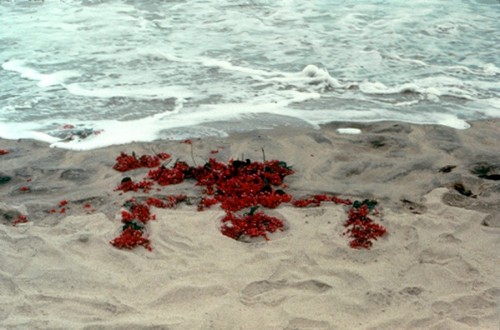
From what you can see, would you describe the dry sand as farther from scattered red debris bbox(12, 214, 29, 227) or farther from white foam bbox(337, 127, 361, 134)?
white foam bbox(337, 127, 361, 134)

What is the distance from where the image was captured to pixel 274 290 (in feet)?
12.3

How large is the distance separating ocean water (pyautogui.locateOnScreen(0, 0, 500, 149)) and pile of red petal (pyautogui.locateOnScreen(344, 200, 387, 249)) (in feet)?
7.21

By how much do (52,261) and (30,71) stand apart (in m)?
5.71

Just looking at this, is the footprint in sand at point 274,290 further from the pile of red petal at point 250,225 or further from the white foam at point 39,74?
the white foam at point 39,74

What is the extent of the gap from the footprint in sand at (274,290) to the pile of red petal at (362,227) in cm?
61

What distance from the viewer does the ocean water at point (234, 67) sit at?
6965mm

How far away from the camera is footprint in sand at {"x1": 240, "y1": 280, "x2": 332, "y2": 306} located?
365 cm

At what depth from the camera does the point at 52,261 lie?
408 cm

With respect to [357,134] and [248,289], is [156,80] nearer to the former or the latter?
[357,134]

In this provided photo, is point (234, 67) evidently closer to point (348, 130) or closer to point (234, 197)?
point (348, 130)

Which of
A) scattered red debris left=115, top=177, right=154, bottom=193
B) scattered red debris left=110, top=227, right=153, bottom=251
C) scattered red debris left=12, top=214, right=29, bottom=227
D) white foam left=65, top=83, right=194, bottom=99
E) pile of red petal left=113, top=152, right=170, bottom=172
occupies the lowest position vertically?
white foam left=65, top=83, right=194, bottom=99

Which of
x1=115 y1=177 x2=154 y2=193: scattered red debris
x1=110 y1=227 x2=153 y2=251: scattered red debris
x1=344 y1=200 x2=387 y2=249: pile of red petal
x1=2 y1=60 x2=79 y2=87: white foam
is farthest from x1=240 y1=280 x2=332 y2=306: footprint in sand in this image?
x1=2 y1=60 x2=79 y2=87: white foam

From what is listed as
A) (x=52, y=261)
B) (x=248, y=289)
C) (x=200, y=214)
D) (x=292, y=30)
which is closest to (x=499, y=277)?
(x=248, y=289)

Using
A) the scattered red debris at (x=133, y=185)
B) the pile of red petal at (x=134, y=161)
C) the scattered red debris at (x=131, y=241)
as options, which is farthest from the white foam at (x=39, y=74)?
the scattered red debris at (x=131, y=241)
